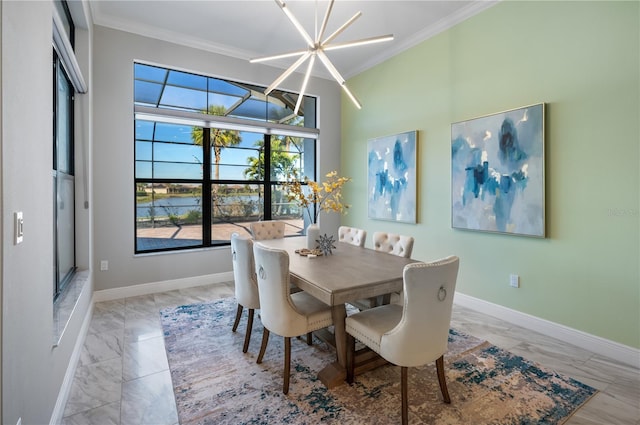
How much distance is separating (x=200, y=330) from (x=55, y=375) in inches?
49.0

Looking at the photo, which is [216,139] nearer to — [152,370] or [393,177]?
[393,177]

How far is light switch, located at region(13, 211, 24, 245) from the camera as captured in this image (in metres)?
1.17

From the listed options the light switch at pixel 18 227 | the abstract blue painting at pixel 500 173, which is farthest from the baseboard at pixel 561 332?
the light switch at pixel 18 227

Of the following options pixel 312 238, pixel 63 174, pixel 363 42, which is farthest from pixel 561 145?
pixel 63 174

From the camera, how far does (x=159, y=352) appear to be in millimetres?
2547

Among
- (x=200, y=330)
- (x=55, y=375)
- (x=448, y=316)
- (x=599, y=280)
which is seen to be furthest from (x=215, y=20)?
(x=599, y=280)

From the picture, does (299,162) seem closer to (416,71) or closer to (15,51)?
(416,71)

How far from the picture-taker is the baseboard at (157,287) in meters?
3.73

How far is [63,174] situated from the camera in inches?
109

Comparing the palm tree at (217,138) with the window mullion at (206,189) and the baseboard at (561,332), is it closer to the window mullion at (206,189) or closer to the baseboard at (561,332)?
the window mullion at (206,189)

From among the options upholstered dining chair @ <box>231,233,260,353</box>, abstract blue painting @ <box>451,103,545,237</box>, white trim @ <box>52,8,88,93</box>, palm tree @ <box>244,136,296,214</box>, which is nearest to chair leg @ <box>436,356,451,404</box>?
upholstered dining chair @ <box>231,233,260,353</box>

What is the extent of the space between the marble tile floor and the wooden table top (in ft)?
3.62

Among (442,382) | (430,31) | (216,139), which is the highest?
(430,31)

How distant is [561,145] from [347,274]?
226 cm
